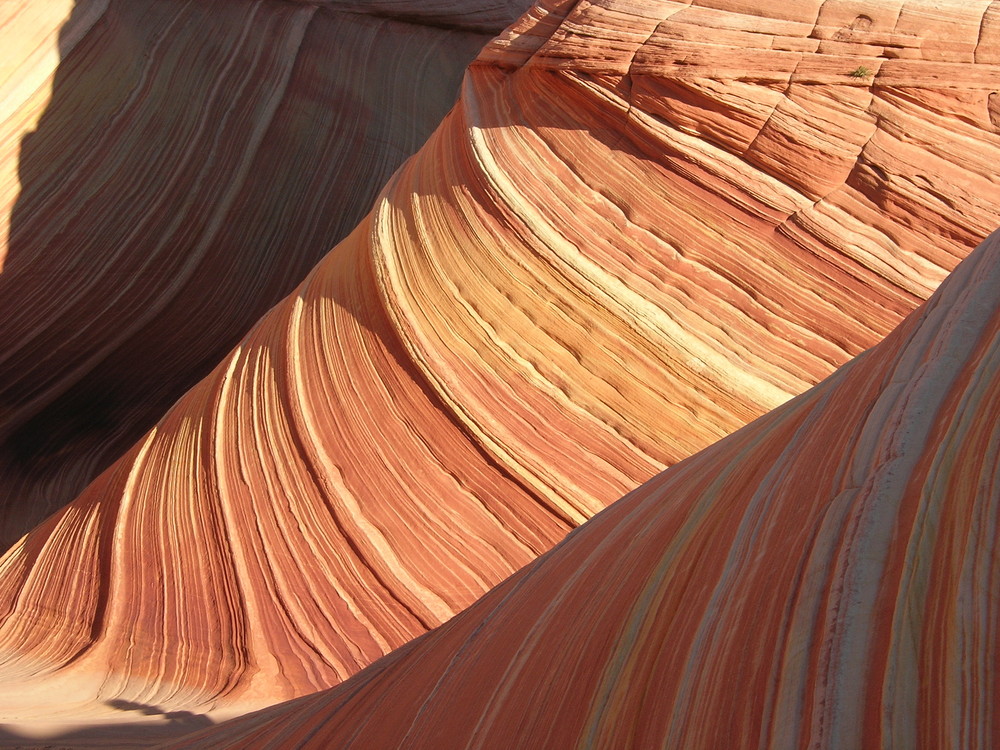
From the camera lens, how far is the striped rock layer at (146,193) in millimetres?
5027

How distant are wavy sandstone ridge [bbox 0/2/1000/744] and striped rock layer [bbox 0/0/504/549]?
2.20 m

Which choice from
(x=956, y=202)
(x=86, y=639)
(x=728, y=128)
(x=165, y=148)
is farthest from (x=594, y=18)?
(x=165, y=148)

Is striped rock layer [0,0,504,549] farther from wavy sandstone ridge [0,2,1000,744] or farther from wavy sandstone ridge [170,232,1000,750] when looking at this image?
wavy sandstone ridge [170,232,1000,750]

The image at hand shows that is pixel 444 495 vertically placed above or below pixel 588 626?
above

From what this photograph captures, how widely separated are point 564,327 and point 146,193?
134 inches

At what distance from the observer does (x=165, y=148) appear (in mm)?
5504

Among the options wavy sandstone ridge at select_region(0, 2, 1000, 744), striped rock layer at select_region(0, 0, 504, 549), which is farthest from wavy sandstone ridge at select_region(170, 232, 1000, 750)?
striped rock layer at select_region(0, 0, 504, 549)

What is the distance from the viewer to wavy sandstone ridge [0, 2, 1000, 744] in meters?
2.74

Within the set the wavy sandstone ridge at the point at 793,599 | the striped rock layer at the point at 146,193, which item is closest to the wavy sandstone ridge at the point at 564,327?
the wavy sandstone ridge at the point at 793,599

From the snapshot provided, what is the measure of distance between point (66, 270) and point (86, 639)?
2626 millimetres

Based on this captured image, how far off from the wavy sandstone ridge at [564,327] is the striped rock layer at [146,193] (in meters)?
2.20

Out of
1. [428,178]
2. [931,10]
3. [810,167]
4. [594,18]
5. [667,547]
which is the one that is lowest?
[667,547]

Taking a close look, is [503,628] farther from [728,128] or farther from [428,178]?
[428,178]

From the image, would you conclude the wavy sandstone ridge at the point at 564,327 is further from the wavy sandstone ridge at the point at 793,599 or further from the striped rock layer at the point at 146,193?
the striped rock layer at the point at 146,193
